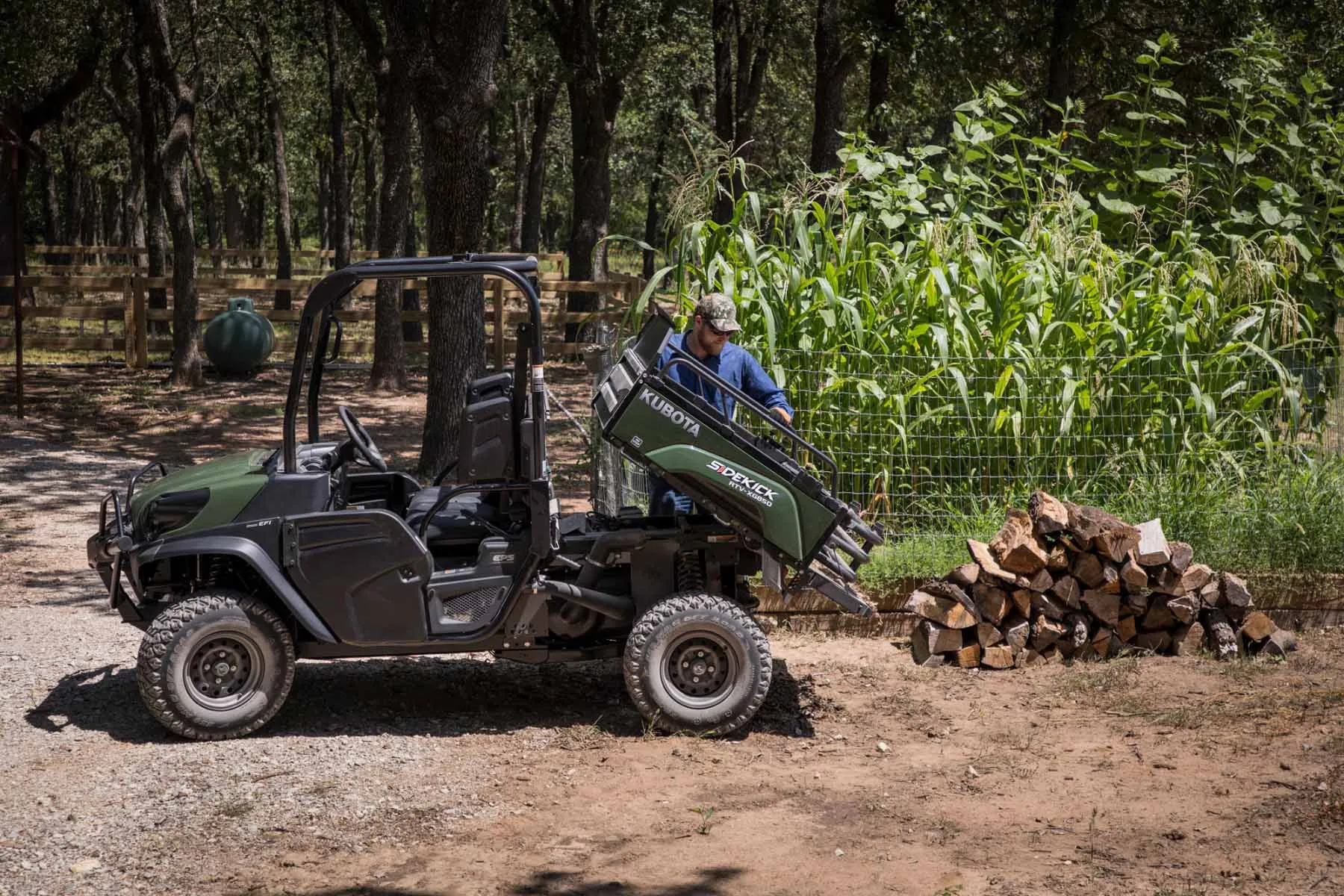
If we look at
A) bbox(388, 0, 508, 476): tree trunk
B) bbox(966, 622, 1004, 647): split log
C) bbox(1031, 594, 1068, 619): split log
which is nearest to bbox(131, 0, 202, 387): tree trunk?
bbox(388, 0, 508, 476): tree trunk

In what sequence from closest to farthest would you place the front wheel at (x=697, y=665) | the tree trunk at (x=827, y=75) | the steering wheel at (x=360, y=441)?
the front wheel at (x=697, y=665), the steering wheel at (x=360, y=441), the tree trunk at (x=827, y=75)

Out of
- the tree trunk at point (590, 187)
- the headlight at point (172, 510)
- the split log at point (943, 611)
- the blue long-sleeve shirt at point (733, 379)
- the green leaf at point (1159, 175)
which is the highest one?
the tree trunk at point (590, 187)

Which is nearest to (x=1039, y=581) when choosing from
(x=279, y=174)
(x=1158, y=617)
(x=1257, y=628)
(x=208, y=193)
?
(x=1158, y=617)

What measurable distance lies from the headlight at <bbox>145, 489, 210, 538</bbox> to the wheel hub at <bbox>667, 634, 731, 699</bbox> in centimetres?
216

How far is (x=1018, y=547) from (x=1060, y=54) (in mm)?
8357

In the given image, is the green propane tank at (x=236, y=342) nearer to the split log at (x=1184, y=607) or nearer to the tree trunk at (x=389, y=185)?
the tree trunk at (x=389, y=185)

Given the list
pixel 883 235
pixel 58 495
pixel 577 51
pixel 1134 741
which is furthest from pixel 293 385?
pixel 577 51

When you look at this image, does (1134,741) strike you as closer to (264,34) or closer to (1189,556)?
(1189,556)

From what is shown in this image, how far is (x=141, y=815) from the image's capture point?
5.20m

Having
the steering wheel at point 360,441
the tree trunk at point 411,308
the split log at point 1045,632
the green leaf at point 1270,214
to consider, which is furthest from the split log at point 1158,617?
the tree trunk at point 411,308

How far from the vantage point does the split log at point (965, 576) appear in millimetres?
7211

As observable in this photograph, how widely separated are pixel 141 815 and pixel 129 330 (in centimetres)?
1634

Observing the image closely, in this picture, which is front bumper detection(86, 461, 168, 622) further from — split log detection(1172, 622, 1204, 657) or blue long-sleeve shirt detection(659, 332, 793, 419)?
split log detection(1172, 622, 1204, 657)

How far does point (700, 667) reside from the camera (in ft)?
20.3
